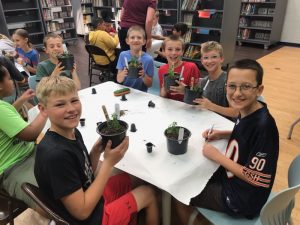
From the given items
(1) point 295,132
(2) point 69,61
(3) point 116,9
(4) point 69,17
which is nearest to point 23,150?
(2) point 69,61

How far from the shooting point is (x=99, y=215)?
3.67 ft

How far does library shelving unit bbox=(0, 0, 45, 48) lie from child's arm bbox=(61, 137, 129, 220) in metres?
6.58

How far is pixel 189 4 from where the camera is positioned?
5227mm

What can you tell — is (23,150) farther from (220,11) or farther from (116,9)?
(116,9)

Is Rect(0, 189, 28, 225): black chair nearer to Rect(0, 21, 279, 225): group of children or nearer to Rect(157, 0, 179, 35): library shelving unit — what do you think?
Rect(0, 21, 279, 225): group of children

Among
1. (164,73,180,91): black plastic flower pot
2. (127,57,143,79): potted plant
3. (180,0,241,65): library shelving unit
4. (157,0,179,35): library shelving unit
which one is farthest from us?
(157,0,179,35): library shelving unit

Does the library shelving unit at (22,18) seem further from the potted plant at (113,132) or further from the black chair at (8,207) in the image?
the potted plant at (113,132)

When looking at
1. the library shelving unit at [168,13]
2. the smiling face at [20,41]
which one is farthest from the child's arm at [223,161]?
the library shelving unit at [168,13]

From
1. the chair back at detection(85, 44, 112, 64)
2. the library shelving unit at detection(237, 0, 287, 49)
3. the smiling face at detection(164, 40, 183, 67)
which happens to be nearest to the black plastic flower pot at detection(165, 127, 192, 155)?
the smiling face at detection(164, 40, 183, 67)

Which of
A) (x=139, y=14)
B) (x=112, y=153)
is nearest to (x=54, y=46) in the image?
(x=139, y=14)

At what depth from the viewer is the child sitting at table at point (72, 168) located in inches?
38.2

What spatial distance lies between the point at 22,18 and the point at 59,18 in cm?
104

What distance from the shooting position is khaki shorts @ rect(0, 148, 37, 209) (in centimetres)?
135

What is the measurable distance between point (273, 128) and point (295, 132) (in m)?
2.05
